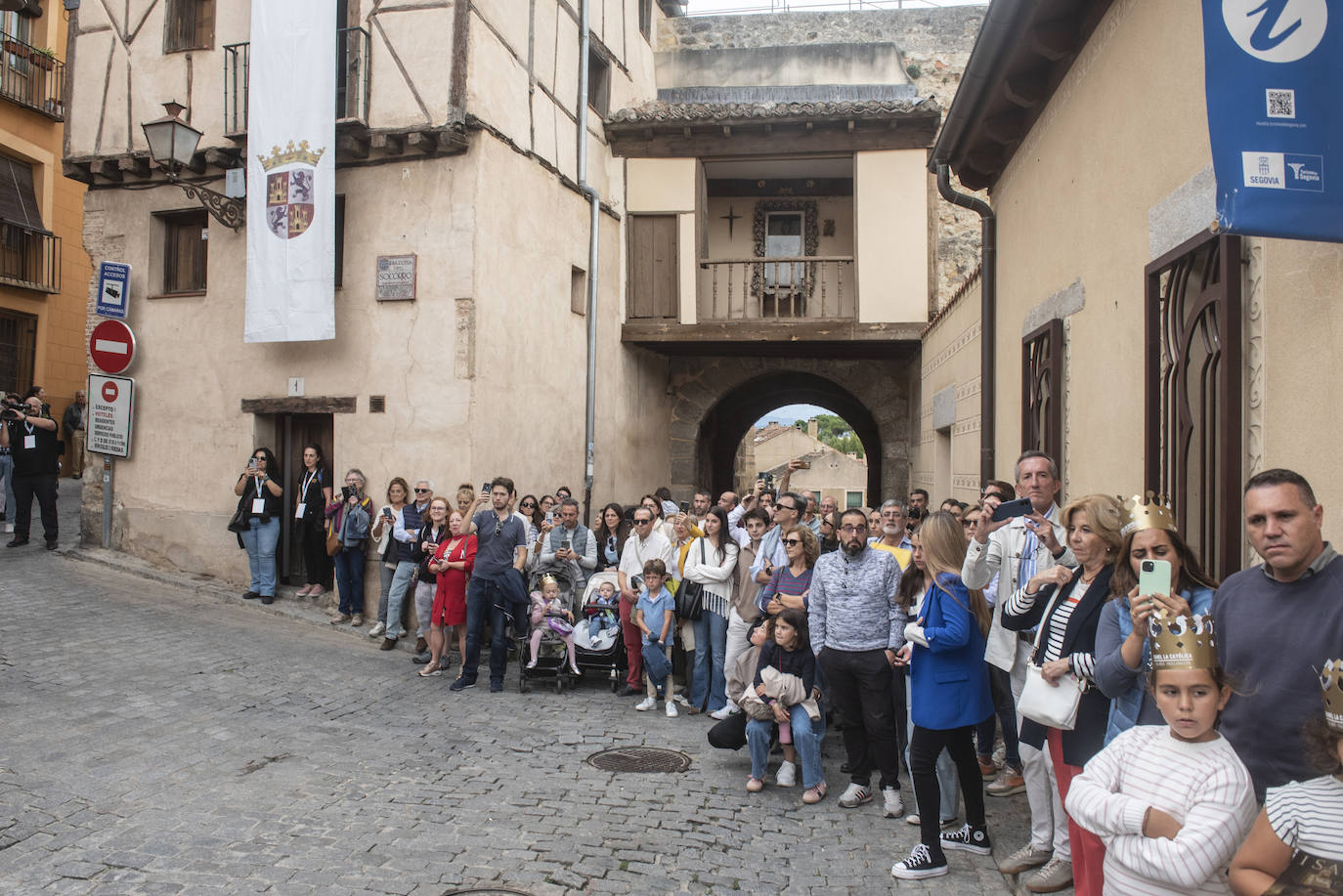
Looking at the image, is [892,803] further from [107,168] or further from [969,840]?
[107,168]

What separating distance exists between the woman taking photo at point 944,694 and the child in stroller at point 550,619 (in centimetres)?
413

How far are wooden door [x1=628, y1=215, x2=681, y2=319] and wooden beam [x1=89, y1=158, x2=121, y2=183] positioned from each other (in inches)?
260

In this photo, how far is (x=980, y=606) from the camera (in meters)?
5.03

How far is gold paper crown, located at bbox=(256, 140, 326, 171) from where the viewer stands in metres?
10.3

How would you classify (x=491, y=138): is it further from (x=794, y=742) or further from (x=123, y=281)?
(x=794, y=742)

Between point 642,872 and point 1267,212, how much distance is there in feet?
12.0

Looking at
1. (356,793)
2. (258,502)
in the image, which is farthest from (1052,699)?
(258,502)

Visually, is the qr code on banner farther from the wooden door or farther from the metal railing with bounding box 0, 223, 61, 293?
the metal railing with bounding box 0, 223, 61, 293

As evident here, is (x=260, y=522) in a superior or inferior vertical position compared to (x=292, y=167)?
inferior

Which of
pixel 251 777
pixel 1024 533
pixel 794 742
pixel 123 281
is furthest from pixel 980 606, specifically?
pixel 123 281

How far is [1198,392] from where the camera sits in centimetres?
460

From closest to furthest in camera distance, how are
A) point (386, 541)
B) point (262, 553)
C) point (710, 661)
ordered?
point (710, 661), point (386, 541), point (262, 553)

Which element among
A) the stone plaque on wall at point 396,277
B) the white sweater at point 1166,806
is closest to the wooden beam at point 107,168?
the stone plaque on wall at point 396,277

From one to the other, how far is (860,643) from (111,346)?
979 centimetres
